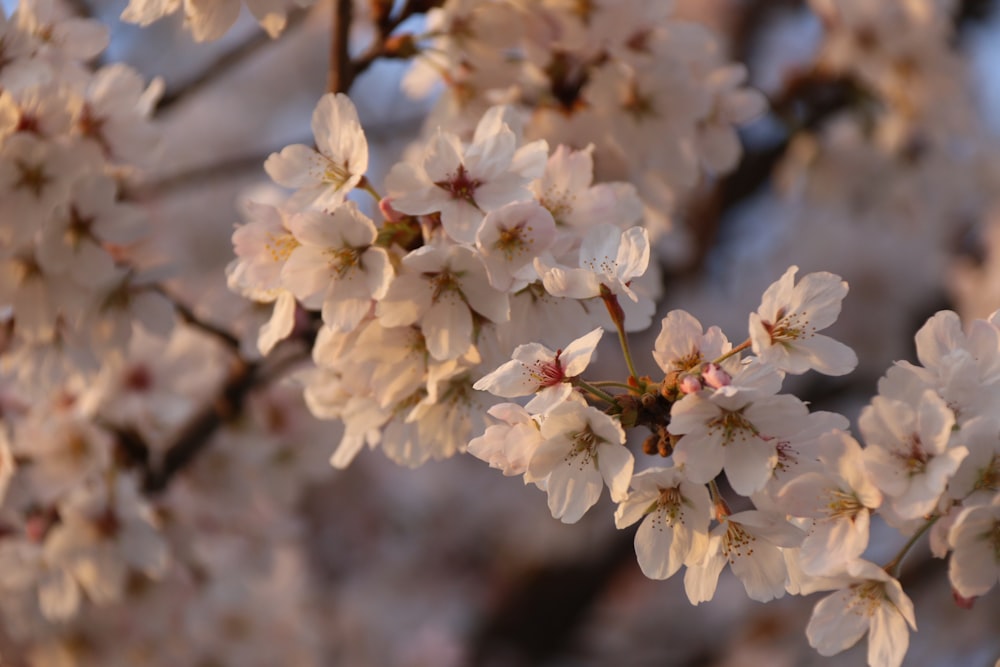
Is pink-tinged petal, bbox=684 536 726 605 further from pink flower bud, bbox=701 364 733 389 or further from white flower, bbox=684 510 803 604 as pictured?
pink flower bud, bbox=701 364 733 389

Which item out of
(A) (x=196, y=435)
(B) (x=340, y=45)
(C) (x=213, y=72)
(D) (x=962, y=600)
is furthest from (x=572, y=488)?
(C) (x=213, y=72)

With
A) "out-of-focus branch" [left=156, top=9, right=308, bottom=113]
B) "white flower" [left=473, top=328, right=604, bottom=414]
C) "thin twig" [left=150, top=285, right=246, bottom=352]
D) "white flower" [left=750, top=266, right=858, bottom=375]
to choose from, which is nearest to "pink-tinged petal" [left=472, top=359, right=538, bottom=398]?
"white flower" [left=473, top=328, right=604, bottom=414]

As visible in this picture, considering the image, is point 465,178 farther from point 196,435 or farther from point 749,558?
point 196,435

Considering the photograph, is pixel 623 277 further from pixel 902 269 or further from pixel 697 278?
pixel 902 269

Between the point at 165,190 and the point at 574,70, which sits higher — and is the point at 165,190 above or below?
below

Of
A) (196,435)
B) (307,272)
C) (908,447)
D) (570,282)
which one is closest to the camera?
(908,447)

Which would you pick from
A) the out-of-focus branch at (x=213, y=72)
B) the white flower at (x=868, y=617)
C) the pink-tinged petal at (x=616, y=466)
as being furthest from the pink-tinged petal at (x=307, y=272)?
the out-of-focus branch at (x=213, y=72)

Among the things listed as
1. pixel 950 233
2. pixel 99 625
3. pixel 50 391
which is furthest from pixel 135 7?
pixel 950 233
